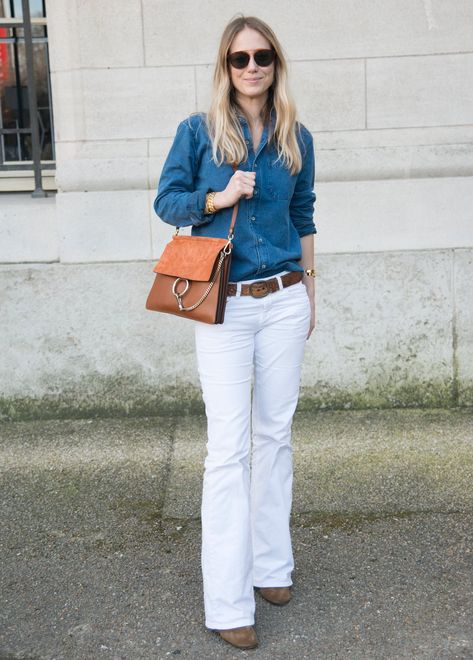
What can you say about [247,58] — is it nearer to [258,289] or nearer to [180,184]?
[180,184]

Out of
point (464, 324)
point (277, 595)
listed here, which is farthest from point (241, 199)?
point (464, 324)

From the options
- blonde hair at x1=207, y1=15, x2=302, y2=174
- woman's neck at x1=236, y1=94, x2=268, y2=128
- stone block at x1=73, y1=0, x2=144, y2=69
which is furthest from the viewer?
stone block at x1=73, y1=0, x2=144, y2=69

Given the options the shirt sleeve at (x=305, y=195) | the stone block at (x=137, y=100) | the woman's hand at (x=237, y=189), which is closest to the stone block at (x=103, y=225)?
the stone block at (x=137, y=100)

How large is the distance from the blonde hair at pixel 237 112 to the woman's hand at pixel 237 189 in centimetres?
12

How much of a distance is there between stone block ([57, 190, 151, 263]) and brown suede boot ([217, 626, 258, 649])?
2.65 meters

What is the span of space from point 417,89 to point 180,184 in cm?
256

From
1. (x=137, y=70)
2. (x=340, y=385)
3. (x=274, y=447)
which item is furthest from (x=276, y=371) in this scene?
(x=137, y=70)

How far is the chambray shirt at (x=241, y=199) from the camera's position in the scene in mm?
3090

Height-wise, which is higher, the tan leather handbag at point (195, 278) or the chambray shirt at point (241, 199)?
the chambray shirt at point (241, 199)

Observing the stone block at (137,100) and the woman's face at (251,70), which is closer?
the woman's face at (251,70)

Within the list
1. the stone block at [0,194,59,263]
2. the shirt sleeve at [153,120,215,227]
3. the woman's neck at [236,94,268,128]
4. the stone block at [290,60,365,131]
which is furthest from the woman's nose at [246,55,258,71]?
the stone block at [0,194,59,263]

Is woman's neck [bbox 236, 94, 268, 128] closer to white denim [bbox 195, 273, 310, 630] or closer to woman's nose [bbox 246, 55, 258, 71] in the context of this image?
woman's nose [bbox 246, 55, 258, 71]

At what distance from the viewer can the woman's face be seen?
3.07 metres

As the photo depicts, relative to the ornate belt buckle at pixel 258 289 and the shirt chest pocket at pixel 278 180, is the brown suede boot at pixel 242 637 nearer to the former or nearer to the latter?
the ornate belt buckle at pixel 258 289
